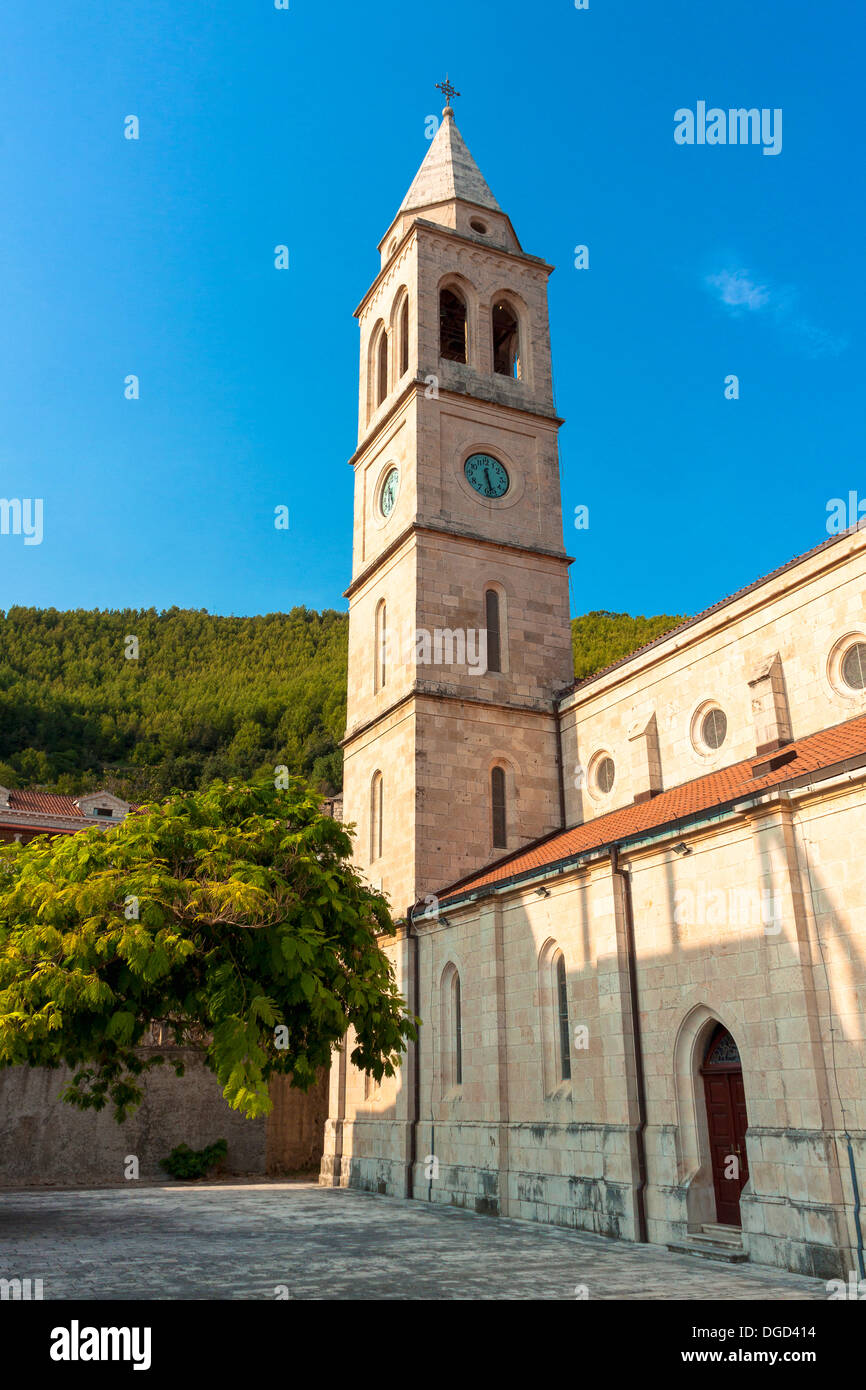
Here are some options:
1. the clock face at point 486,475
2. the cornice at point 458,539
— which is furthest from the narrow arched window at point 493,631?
the clock face at point 486,475

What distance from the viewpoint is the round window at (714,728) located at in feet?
79.2

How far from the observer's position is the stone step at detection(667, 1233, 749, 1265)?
1488 cm

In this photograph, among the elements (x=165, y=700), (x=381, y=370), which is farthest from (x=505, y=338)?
(x=165, y=700)

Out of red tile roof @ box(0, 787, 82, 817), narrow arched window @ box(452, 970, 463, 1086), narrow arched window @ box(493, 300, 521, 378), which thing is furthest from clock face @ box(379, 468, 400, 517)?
red tile roof @ box(0, 787, 82, 817)

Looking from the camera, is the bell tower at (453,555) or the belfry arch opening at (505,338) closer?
the bell tower at (453,555)

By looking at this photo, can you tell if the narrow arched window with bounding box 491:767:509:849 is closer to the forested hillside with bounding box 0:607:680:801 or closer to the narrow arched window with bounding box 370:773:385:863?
the narrow arched window with bounding box 370:773:385:863

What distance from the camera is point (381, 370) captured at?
37406 mm

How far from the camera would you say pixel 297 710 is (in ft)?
364

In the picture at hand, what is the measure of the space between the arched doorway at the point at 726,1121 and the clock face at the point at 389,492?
21.4 metres

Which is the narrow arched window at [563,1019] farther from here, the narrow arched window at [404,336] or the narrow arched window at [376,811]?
the narrow arched window at [404,336]

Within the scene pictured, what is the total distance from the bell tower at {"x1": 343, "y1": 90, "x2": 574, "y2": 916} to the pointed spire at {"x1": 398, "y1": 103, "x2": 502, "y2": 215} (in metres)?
0.10

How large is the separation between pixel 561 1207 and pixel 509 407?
78.3 feet
